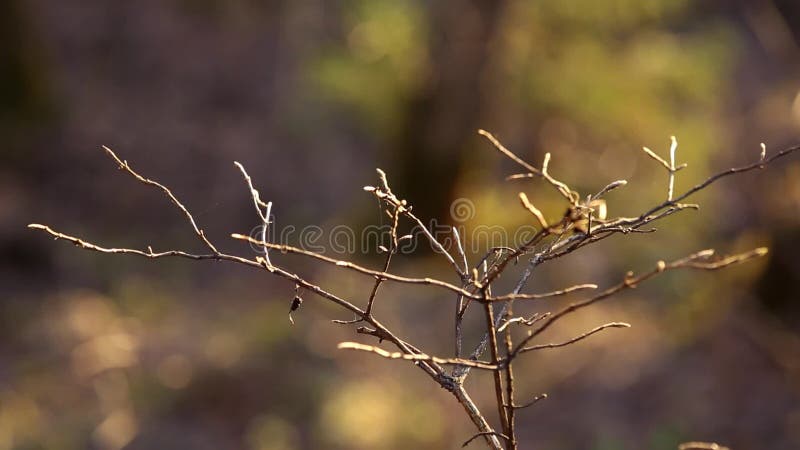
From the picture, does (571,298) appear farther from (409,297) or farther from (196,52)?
(196,52)

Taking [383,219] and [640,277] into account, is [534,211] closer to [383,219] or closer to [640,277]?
[640,277]

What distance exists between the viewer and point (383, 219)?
554 centimetres

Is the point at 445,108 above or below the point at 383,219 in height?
above

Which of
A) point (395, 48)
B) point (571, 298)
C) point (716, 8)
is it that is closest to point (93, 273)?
point (395, 48)

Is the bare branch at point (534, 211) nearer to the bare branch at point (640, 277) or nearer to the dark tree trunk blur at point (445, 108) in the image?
the bare branch at point (640, 277)

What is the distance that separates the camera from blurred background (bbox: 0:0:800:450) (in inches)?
175

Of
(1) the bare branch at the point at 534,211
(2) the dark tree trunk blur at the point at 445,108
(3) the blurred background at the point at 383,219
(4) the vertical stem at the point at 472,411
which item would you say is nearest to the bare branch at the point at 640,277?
(1) the bare branch at the point at 534,211

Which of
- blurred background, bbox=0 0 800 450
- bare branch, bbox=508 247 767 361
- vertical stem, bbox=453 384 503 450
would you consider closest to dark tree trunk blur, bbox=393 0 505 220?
blurred background, bbox=0 0 800 450

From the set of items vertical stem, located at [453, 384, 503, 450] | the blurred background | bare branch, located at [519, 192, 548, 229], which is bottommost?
vertical stem, located at [453, 384, 503, 450]

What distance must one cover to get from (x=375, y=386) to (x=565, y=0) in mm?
2778

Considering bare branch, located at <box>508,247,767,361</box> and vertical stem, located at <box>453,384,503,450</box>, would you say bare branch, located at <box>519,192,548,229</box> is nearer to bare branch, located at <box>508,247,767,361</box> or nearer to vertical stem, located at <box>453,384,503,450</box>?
bare branch, located at <box>508,247,767,361</box>

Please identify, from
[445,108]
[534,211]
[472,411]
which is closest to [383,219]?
[445,108]

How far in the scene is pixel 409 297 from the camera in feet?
18.0

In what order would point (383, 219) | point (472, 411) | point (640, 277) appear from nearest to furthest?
point (640, 277), point (472, 411), point (383, 219)
